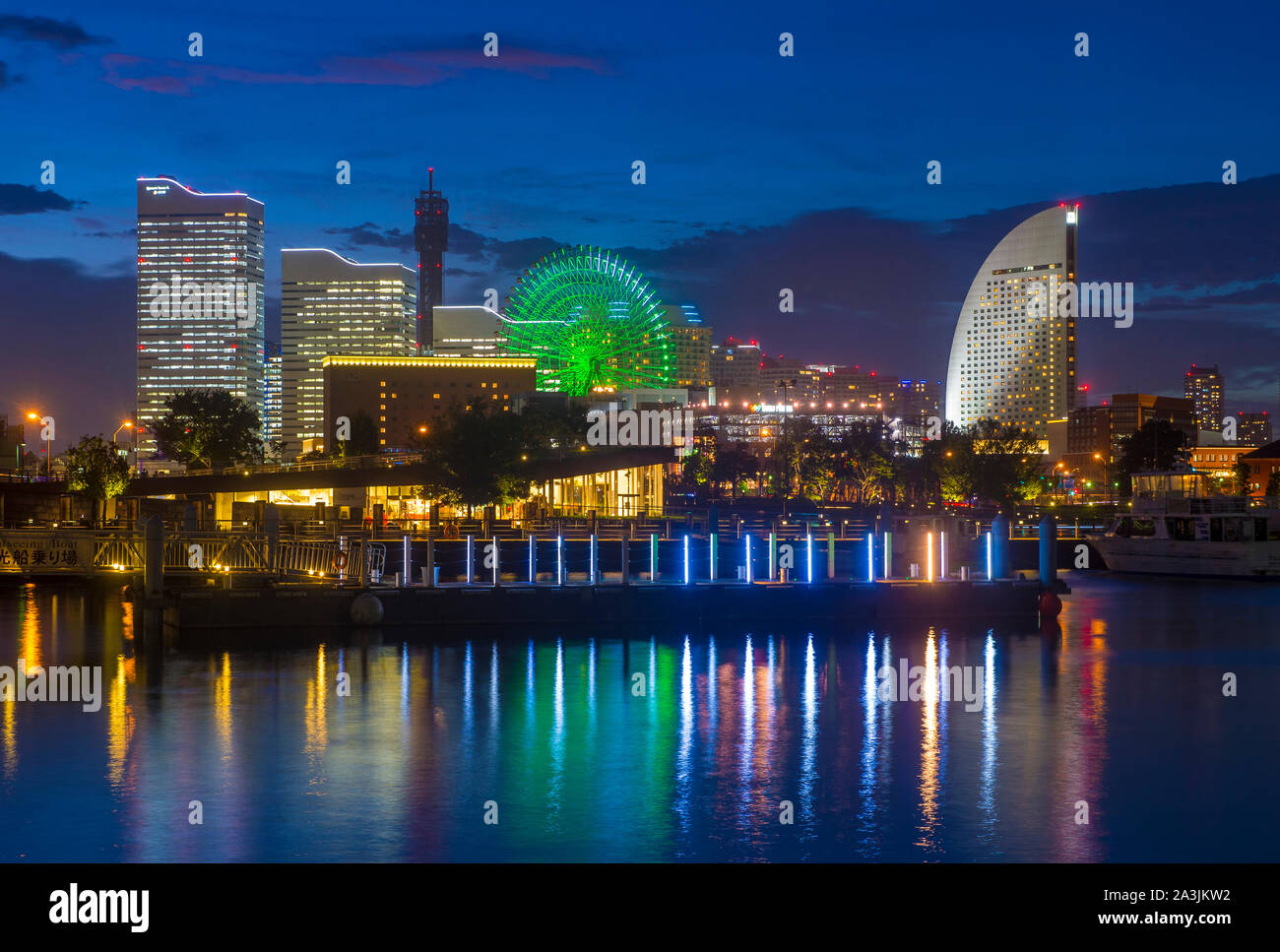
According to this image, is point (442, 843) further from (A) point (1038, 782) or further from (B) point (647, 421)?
(B) point (647, 421)

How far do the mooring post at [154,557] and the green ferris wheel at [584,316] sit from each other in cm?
9214

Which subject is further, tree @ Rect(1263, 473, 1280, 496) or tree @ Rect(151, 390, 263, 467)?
tree @ Rect(1263, 473, 1280, 496)

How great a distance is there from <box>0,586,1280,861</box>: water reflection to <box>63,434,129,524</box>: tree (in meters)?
51.6

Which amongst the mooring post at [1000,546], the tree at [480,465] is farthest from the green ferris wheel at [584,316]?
the mooring post at [1000,546]

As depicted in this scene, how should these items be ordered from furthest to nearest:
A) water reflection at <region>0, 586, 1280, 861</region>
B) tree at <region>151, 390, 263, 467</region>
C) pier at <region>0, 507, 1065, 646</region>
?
tree at <region>151, 390, 263, 467</region>
pier at <region>0, 507, 1065, 646</region>
water reflection at <region>0, 586, 1280, 861</region>

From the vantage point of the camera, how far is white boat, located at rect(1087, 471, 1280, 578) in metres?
76.8

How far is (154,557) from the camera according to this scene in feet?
137

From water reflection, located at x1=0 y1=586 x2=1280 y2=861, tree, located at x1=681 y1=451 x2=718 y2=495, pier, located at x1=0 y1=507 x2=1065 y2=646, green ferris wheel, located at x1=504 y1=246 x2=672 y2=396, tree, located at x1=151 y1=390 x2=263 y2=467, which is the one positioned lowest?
water reflection, located at x1=0 y1=586 x2=1280 y2=861

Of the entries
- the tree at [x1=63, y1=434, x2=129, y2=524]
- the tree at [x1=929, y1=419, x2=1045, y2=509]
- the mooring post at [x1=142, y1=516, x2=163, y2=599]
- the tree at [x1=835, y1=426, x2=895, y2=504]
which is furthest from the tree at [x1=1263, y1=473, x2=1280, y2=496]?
the mooring post at [x1=142, y1=516, x2=163, y2=599]

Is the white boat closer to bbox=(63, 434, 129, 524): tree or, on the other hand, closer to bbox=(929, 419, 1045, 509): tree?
bbox=(929, 419, 1045, 509): tree

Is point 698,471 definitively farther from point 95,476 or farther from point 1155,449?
point 95,476

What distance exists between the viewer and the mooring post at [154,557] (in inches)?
1614

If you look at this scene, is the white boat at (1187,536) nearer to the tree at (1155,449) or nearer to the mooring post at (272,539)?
the tree at (1155,449)

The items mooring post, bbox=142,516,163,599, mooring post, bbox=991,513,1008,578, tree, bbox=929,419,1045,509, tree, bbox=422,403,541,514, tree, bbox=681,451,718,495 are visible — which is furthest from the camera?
tree, bbox=681,451,718,495
